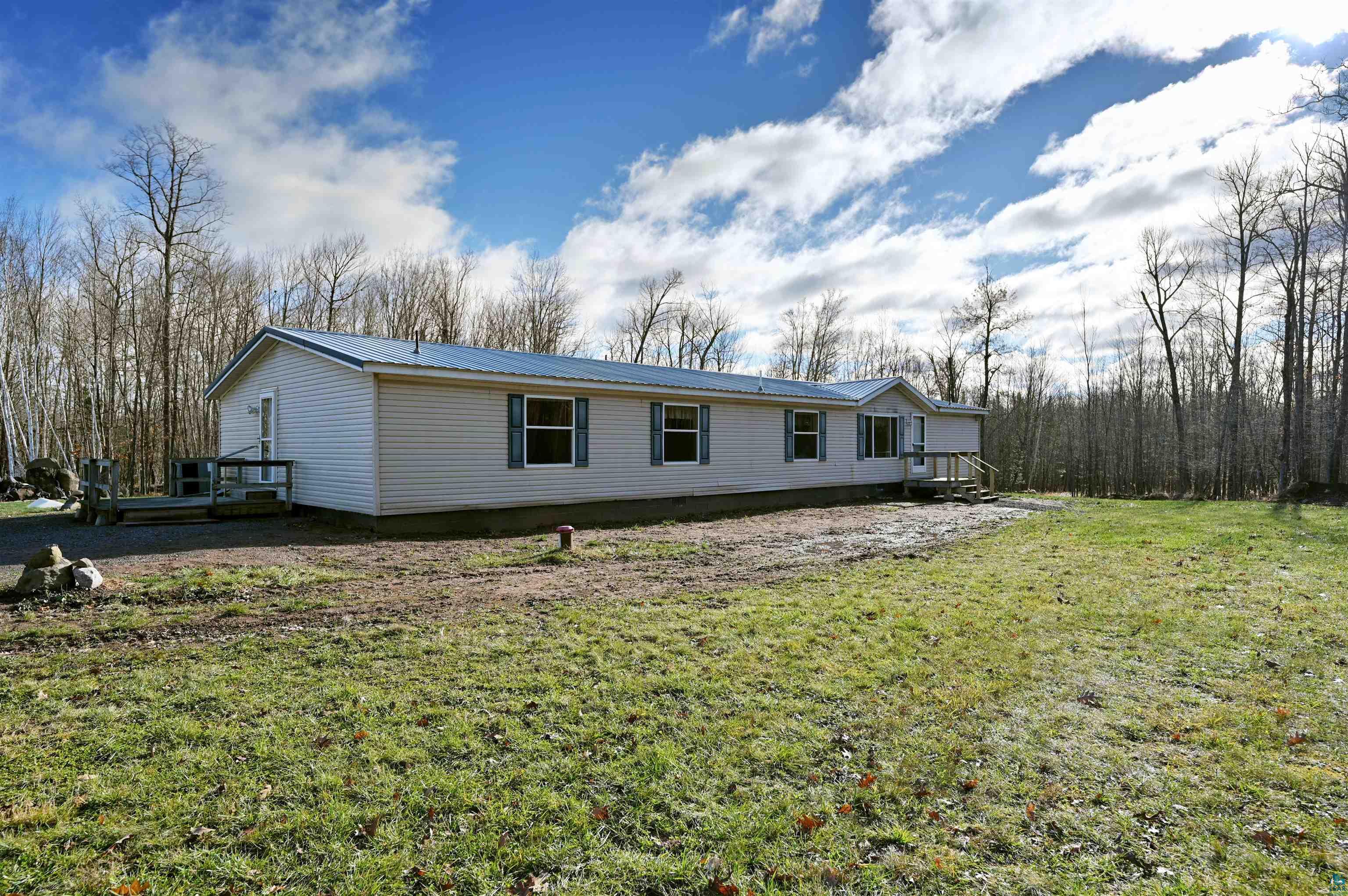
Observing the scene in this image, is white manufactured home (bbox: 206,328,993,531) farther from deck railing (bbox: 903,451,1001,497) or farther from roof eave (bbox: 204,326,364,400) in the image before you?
deck railing (bbox: 903,451,1001,497)

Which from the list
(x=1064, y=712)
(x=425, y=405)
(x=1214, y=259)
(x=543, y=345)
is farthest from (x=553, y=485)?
(x=1214, y=259)

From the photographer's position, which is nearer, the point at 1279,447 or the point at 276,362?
the point at 276,362

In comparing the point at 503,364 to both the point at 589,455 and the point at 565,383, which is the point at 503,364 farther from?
the point at 589,455

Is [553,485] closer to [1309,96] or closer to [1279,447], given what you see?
[1309,96]

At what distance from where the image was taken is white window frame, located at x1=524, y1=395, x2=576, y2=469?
11.6m

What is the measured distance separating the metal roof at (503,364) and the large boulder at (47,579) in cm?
455

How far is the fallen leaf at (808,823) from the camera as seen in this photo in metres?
2.56

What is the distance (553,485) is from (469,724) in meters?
8.68

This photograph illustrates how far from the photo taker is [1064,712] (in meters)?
3.68

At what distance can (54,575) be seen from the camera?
5.77 metres

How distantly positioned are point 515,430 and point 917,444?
14.3 m

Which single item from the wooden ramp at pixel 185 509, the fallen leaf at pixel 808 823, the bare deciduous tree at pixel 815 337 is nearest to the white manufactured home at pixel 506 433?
the wooden ramp at pixel 185 509

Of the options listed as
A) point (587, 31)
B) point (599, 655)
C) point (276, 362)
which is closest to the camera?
point (599, 655)

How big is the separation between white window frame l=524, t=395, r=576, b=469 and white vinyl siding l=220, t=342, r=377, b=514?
2639 millimetres
